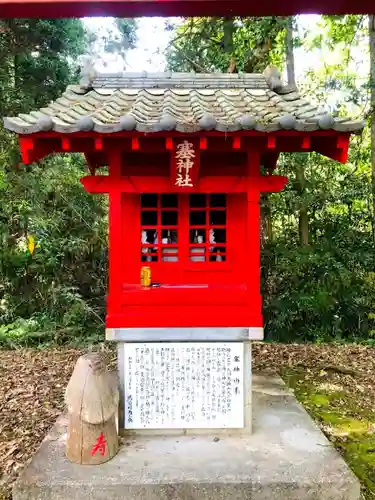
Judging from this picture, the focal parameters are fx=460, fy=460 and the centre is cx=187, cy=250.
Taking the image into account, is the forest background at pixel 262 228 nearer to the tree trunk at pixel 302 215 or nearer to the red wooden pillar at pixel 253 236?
the tree trunk at pixel 302 215

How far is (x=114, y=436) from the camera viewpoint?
3.98 m

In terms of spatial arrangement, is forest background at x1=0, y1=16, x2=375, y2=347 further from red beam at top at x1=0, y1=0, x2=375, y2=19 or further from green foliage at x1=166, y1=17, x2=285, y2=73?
red beam at top at x1=0, y1=0, x2=375, y2=19

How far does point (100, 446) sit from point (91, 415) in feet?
0.88

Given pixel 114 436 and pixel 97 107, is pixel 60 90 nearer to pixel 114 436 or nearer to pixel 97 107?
pixel 97 107

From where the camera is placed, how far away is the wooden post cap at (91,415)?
12.6ft

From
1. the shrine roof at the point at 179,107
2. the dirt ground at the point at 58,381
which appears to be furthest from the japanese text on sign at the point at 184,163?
the dirt ground at the point at 58,381

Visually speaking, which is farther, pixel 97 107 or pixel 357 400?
pixel 357 400

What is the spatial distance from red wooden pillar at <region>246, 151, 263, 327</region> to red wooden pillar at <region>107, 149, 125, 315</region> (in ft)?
3.90

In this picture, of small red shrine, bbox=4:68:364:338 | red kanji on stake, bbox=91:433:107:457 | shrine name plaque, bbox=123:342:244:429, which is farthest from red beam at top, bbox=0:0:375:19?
red kanji on stake, bbox=91:433:107:457

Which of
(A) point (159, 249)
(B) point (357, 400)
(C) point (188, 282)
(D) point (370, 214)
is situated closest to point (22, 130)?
(A) point (159, 249)

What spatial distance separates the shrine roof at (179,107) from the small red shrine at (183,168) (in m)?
0.01

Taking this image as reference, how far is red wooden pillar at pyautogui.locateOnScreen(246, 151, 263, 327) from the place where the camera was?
13.8 feet

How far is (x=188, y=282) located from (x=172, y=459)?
5.27ft

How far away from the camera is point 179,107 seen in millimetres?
4262
